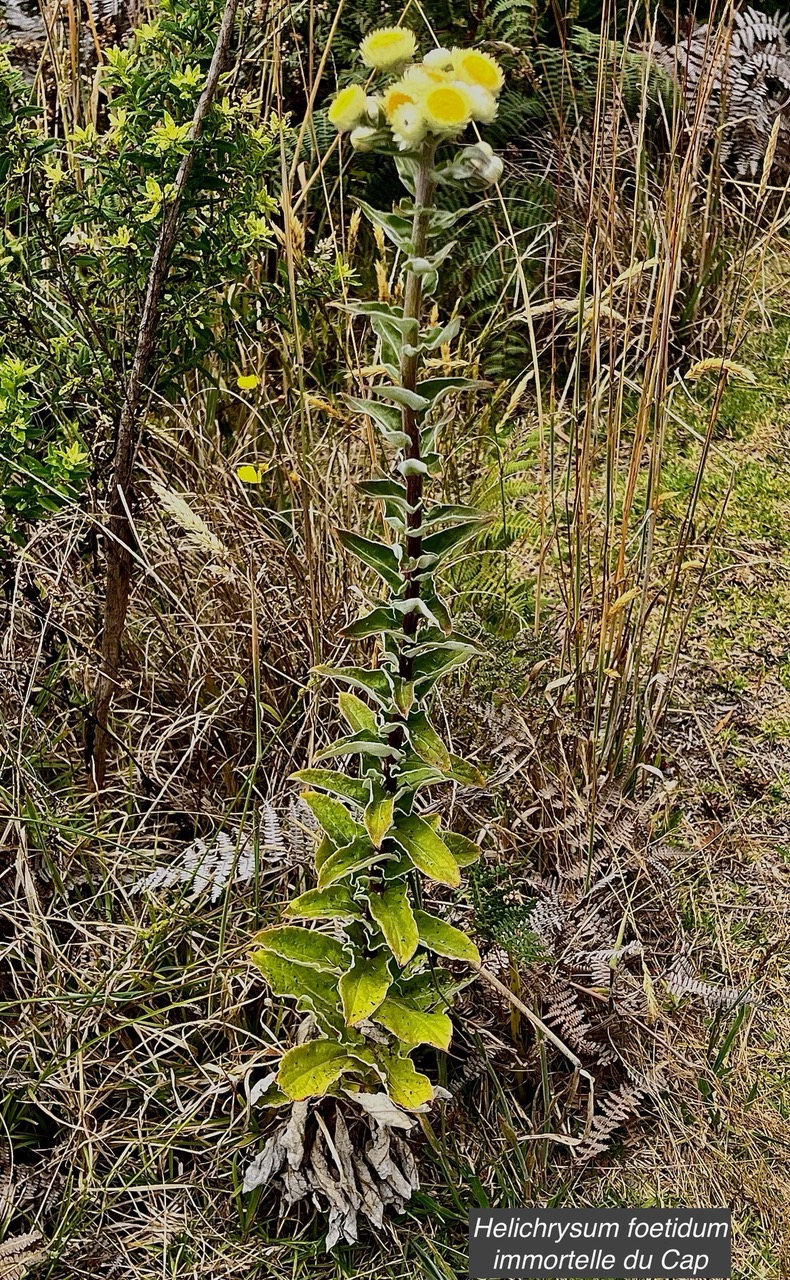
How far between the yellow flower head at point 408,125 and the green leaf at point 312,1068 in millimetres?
1000

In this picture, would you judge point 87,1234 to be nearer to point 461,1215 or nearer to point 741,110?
point 461,1215

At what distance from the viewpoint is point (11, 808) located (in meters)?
1.66

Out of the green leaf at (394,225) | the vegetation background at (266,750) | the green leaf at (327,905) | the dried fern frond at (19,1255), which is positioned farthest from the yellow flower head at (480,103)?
the dried fern frond at (19,1255)

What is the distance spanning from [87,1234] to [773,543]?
183 cm

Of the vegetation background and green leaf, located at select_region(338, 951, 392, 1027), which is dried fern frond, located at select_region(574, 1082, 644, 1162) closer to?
the vegetation background

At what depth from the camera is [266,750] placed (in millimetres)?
1773

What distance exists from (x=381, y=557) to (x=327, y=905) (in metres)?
0.42

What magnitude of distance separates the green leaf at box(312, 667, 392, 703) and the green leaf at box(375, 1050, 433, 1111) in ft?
1.47

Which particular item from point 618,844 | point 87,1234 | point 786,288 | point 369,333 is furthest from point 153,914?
point 786,288

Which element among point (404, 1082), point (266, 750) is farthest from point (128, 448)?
point (404, 1082)

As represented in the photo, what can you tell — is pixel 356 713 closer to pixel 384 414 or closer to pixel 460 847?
pixel 460 847

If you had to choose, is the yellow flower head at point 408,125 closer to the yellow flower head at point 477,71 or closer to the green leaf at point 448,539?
the yellow flower head at point 477,71

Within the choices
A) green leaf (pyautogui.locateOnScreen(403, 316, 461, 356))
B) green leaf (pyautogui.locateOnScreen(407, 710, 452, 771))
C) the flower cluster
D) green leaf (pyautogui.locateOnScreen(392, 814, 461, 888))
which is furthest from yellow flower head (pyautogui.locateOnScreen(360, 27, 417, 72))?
green leaf (pyautogui.locateOnScreen(392, 814, 461, 888))

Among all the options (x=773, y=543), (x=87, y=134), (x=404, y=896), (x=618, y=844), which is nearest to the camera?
(x=404, y=896)
